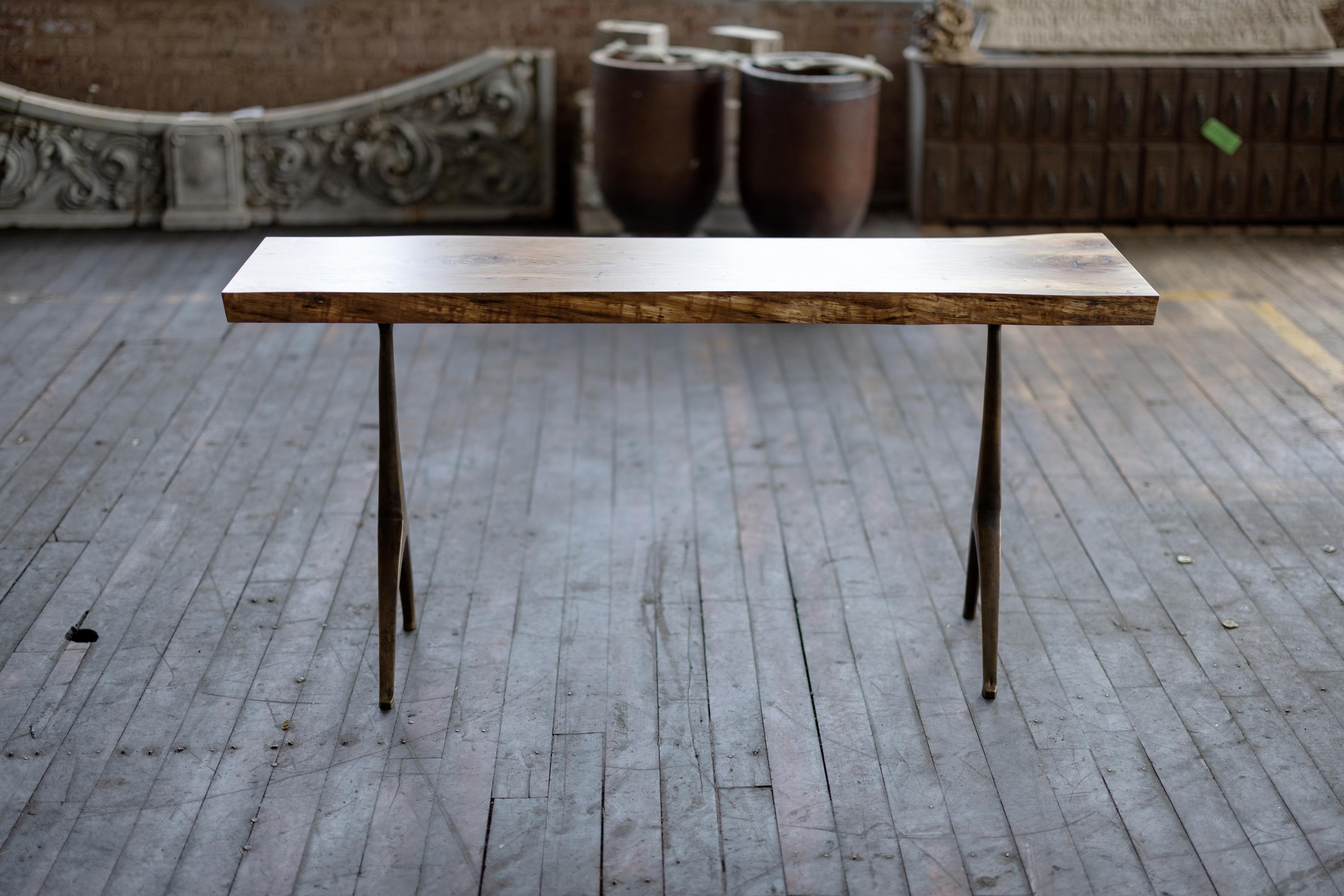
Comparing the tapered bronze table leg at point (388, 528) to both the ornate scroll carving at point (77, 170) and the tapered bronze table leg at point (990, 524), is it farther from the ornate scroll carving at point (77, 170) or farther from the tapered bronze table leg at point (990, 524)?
the ornate scroll carving at point (77, 170)

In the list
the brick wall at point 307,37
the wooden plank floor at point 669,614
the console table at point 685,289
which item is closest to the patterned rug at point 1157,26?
the brick wall at point 307,37

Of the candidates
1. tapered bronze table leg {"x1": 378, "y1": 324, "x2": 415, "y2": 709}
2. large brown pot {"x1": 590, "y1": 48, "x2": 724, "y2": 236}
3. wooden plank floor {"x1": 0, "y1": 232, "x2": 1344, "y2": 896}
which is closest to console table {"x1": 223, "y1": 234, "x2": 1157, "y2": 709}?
Answer: tapered bronze table leg {"x1": 378, "y1": 324, "x2": 415, "y2": 709}

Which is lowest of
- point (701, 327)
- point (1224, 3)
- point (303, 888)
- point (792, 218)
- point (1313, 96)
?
point (303, 888)

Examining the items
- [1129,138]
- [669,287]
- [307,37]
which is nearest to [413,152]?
[307,37]

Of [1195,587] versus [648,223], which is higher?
[648,223]

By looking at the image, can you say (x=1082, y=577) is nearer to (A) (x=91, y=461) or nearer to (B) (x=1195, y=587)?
(B) (x=1195, y=587)

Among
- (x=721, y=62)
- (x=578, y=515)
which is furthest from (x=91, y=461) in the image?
(x=721, y=62)

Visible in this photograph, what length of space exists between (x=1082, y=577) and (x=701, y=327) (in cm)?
230

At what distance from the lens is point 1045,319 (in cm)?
265

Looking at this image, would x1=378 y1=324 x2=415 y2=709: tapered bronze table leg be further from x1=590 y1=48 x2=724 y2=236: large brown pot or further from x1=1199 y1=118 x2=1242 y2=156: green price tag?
x1=1199 y1=118 x2=1242 y2=156: green price tag

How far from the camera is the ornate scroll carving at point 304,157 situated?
623 cm

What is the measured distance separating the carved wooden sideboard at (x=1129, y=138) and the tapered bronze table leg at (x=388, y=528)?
13.9ft

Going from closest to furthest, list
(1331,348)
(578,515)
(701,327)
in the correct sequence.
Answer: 1. (578,515)
2. (1331,348)
3. (701,327)

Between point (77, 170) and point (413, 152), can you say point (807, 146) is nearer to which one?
point (413, 152)
